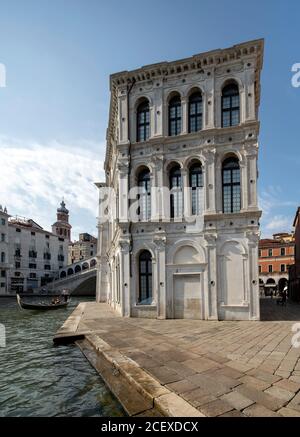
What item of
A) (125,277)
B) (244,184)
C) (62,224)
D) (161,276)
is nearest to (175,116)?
(244,184)

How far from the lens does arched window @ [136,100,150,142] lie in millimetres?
17844

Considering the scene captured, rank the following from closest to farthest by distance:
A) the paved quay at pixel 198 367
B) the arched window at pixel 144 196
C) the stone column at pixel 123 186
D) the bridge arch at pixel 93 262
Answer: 1. the paved quay at pixel 198 367
2. the arched window at pixel 144 196
3. the stone column at pixel 123 186
4. the bridge arch at pixel 93 262

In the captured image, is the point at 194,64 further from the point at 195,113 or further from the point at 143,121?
the point at 143,121

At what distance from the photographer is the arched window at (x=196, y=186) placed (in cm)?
1630

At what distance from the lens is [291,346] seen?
9297 millimetres

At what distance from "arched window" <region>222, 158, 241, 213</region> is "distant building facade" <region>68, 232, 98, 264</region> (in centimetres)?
7984

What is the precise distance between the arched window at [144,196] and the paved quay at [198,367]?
640cm

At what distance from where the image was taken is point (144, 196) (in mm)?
17438

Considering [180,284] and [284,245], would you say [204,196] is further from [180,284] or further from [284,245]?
[284,245]

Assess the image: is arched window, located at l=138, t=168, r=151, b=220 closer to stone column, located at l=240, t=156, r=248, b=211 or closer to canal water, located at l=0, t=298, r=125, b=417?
stone column, located at l=240, t=156, r=248, b=211

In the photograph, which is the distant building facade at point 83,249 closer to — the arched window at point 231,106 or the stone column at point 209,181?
the stone column at point 209,181

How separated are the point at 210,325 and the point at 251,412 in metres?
8.84

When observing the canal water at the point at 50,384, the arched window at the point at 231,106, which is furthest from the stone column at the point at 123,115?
the canal water at the point at 50,384

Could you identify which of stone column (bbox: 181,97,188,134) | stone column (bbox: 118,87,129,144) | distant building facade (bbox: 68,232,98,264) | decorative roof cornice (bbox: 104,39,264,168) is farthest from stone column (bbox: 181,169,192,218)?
distant building facade (bbox: 68,232,98,264)
